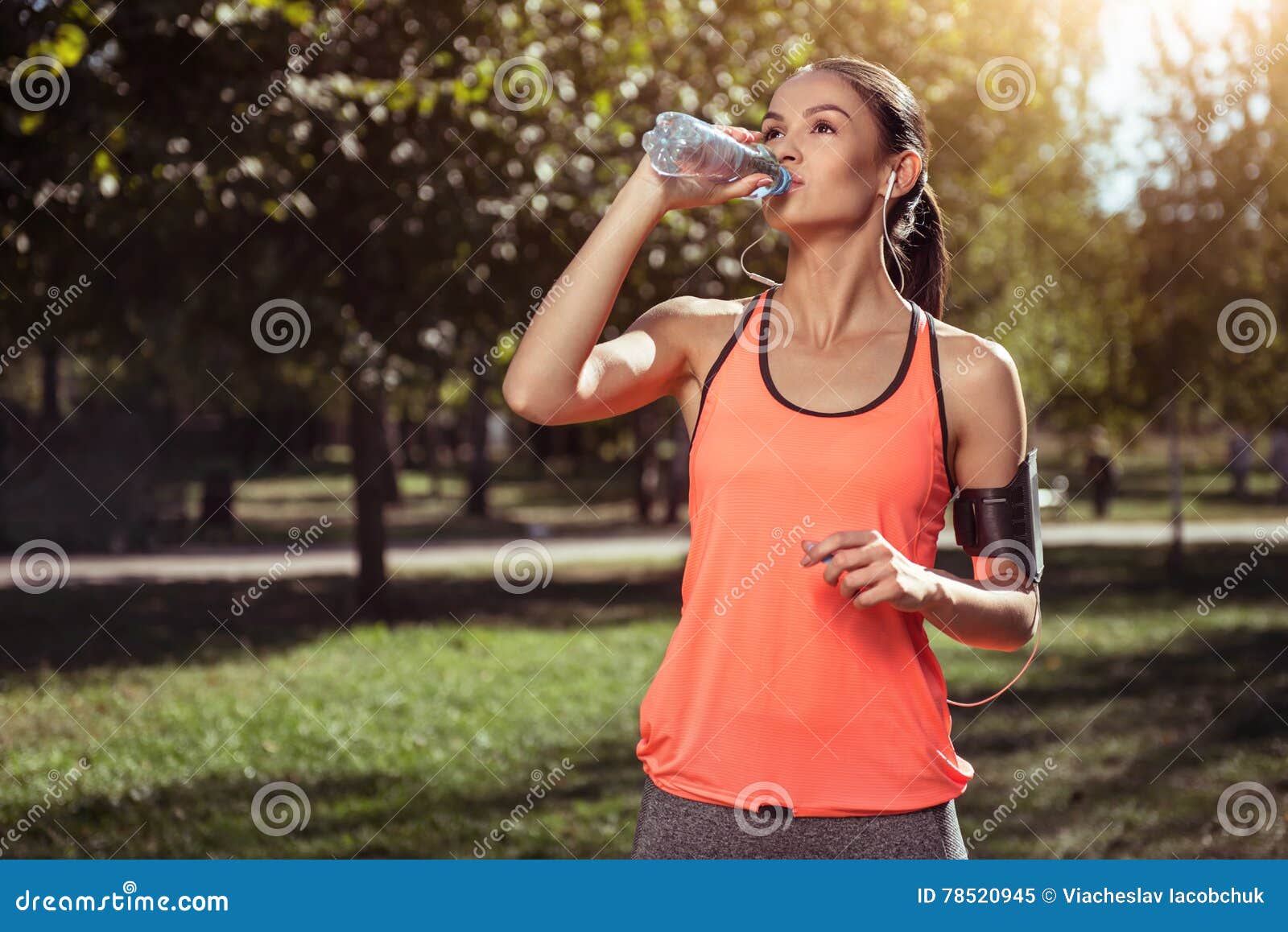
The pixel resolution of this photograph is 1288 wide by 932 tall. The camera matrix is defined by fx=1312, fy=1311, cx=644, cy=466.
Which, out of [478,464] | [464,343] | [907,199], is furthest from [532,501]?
[907,199]

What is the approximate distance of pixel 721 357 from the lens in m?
2.13

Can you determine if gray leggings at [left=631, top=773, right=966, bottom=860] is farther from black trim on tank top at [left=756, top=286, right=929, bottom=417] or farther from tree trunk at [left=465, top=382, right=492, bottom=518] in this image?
tree trunk at [left=465, top=382, right=492, bottom=518]

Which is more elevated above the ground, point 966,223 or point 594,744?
point 966,223

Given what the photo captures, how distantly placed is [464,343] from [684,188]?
28.7ft

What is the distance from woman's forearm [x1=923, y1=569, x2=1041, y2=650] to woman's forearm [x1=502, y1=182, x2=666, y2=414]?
2.05 feet

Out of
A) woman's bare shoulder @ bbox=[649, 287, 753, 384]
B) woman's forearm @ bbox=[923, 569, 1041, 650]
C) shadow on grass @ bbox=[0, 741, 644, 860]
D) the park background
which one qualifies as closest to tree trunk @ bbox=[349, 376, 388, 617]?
the park background

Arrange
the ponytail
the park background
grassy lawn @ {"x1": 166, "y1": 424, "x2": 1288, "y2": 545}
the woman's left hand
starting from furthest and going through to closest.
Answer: grassy lawn @ {"x1": 166, "y1": 424, "x2": 1288, "y2": 545} < the park background < the ponytail < the woman's left hand

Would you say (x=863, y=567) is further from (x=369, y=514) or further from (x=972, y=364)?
(x=369, y=514)

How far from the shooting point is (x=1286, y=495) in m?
28.8

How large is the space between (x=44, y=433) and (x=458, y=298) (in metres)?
12.1

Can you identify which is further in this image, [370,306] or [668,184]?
[370,306]

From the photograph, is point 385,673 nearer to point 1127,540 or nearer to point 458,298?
point 458,298

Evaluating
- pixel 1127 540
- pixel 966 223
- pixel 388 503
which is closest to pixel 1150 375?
pixel 966 223

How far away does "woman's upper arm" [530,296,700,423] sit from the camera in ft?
6.81
